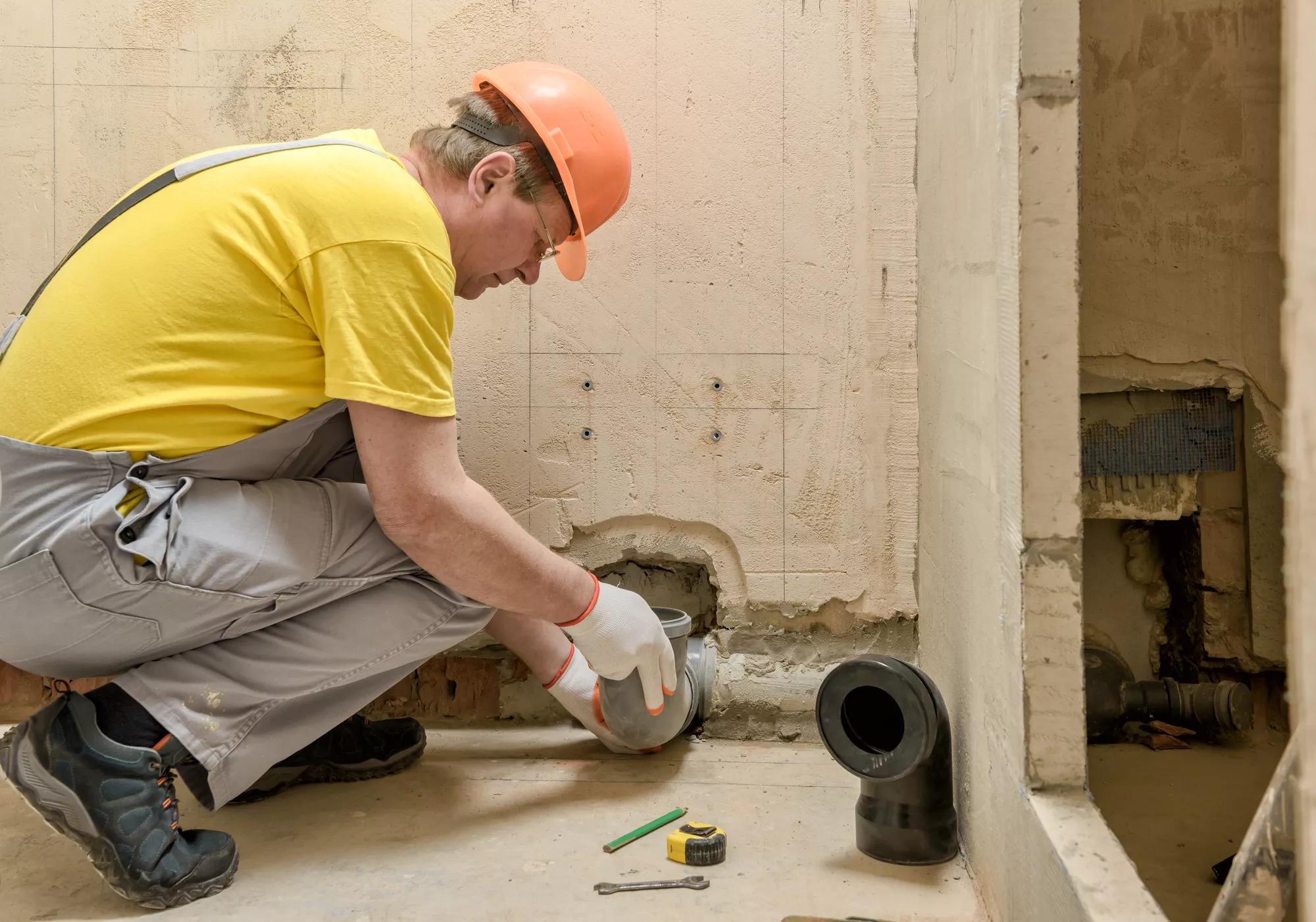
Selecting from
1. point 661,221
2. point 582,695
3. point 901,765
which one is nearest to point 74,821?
point 582,695

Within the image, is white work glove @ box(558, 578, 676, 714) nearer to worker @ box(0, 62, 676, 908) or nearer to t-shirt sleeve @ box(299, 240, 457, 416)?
worker @ box(0, 62, 676, 908)

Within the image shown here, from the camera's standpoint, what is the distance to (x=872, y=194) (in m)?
2.13

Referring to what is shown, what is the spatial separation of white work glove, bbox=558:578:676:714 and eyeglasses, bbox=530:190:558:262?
22.8 inches

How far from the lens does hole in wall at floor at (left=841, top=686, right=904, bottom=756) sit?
5.58ft

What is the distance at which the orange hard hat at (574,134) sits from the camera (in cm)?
166

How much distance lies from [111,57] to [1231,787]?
256 cm

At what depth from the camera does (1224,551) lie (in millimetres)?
1973

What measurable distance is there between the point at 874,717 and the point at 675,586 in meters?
0.66

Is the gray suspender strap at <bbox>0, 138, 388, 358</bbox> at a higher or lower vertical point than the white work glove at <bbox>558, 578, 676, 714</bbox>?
higher

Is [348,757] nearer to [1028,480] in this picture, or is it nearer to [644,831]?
[644,831]

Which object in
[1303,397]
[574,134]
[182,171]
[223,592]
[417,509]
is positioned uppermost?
[574,134]

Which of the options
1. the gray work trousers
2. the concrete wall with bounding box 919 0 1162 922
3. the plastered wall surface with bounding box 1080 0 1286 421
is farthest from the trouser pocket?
the plastered wall surface with bounding box 1080 0 1286 421

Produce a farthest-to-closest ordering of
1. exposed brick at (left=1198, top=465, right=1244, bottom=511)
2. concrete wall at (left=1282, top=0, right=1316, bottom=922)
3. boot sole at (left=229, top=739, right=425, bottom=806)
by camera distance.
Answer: exposed brick at (left=1198, top=465, right=1244, bottom=511) < boot sole at (left=229, top=739, right=425, bottom=806) < concrete wall at (left=1282, top=0, right=1316, bottom=922)

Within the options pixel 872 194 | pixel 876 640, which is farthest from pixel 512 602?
pixel 872 194
